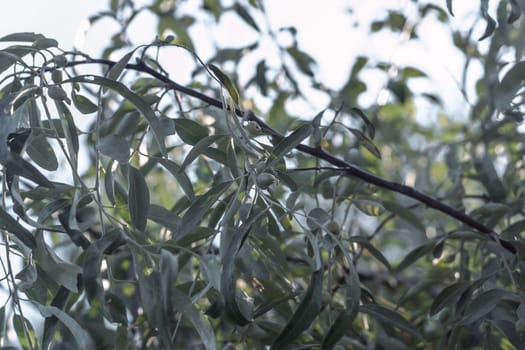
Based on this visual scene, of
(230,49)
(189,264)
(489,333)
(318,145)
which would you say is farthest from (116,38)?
(489,333)

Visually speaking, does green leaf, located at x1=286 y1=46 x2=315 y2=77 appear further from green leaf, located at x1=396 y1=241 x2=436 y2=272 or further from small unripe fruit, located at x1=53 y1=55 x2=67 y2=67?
small unripe fruit, located at x1=53 y1=55 x2=67 y2=67

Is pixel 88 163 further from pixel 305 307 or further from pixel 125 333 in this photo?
pixel 305 307

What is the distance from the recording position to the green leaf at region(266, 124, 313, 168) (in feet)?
1.90

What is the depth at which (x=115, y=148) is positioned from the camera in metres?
0.54

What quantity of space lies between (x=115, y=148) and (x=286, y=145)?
122 millimetres

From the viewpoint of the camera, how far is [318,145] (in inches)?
27.6

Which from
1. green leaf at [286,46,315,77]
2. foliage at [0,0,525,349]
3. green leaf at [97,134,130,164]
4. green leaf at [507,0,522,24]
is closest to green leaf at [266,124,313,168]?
foliage at [0,0,525,349]

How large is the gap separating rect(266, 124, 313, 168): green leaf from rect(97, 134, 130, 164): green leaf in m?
0.10

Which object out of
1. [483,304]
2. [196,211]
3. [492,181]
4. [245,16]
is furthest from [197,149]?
[245,16]

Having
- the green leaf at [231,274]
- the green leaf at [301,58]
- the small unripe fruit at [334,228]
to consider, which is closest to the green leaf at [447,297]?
the small unripe fruit at [334,228]

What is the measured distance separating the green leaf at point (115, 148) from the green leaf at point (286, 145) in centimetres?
10

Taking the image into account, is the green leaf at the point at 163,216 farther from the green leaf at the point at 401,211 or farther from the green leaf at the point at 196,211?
the green leaf at the point at 401,211

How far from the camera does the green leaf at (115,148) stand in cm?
54

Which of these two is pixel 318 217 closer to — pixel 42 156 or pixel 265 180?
pixel 265 180
